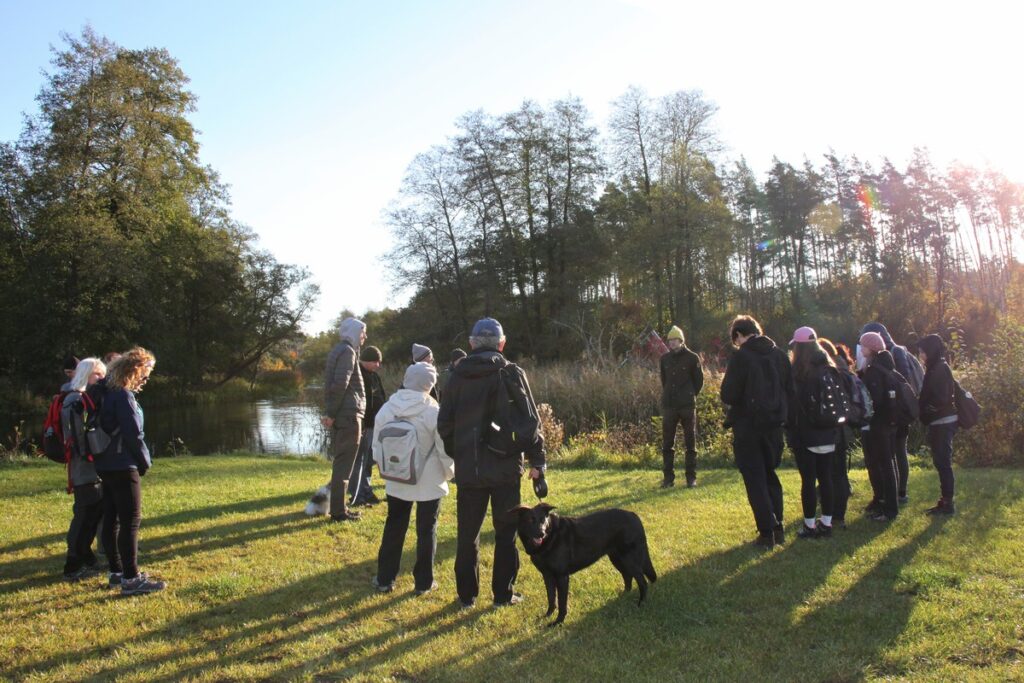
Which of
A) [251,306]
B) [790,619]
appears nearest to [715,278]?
[251,306]

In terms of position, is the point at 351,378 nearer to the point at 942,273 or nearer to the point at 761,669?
the point at 761,669

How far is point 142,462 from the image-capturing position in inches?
192

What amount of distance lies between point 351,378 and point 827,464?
4523mm

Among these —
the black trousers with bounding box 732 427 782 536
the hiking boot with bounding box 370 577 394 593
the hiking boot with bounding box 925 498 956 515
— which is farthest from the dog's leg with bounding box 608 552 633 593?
the hiking boot with bounding box 925 498 956 515

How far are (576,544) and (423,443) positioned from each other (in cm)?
129

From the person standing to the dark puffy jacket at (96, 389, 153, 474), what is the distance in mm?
2772

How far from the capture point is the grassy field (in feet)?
11.7

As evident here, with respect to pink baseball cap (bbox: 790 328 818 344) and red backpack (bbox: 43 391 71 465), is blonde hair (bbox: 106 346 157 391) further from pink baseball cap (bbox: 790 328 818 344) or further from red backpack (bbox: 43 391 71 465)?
pink baseball cap (bbox: 790 328 818 344)

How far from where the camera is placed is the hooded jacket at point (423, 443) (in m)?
4.70

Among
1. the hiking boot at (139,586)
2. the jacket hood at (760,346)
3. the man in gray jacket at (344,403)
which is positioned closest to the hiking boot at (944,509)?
the jacket hood at (760,346)

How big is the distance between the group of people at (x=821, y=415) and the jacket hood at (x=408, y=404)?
2.49 m

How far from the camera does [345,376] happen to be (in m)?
6.65

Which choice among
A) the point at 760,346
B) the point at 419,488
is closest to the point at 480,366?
the point at 419,488

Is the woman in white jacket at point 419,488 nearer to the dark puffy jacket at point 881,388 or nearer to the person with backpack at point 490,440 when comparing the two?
the person with backpack at point 490,440
